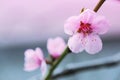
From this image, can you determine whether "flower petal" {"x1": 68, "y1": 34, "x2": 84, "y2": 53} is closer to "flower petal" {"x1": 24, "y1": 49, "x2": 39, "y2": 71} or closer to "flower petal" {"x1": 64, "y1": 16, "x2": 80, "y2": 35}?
"flower petal" {"x1": 64, "y1": 16, "x2": 80, "y2": 35}

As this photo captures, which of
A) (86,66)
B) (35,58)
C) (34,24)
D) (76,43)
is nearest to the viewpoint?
(76,43)

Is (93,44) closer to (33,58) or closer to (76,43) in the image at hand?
(76,43)

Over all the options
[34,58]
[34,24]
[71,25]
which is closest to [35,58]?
[34,58]

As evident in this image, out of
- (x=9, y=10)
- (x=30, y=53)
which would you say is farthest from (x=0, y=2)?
(x=30, y=53)

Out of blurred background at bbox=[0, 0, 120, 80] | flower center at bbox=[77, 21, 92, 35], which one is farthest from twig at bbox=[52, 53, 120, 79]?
blurred background at bbox=[0, 0, 120, 80]

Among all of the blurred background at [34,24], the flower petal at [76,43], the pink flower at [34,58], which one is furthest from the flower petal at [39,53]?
the blurred background at [34,24]

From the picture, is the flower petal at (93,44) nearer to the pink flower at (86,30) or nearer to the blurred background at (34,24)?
the pink flower at (86,30)
